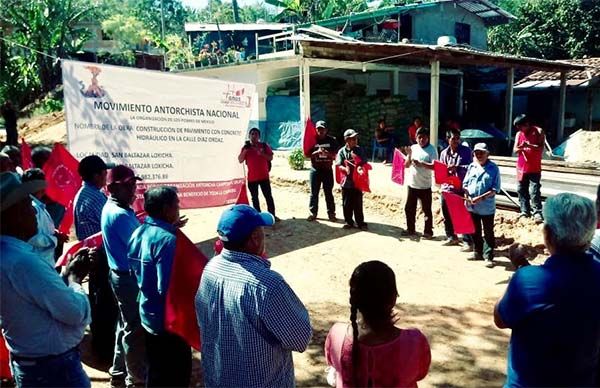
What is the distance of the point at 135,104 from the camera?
582 centimetres

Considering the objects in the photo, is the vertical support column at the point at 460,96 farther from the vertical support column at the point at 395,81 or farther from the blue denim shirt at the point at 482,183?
the blue denim shirt at the point at 482,183

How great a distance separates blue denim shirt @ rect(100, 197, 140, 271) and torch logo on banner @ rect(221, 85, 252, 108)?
357 centimetres

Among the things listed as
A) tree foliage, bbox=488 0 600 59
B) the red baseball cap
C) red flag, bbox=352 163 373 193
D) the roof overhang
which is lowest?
red flag, bbox=352 163 373 193

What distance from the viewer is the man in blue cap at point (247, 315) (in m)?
2.14

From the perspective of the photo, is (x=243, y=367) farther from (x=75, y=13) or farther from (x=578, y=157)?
(x=75, y=13)

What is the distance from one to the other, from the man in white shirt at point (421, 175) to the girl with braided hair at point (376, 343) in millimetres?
5795

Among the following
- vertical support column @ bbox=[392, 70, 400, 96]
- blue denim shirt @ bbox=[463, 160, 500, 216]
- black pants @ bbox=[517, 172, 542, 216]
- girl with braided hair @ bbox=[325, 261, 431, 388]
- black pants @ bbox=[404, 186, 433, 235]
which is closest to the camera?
girl with braided hair @ bbox=[325, 261, 431, 388]

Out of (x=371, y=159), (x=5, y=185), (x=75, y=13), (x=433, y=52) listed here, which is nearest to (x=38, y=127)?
(x=75, y=13)

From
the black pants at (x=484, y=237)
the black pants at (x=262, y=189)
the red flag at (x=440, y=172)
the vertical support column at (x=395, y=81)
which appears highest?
the vertical support column at (x=395, y=81)

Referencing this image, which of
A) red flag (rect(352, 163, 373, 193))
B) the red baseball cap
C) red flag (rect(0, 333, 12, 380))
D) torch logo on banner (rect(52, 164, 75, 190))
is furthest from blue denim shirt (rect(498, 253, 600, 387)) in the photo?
red flag (rect(352, 163, 373, 193))

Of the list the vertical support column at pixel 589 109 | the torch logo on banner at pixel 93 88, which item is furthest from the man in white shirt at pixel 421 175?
the vertical support column at pixel 589 109

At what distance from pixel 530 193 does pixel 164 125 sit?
603 cm

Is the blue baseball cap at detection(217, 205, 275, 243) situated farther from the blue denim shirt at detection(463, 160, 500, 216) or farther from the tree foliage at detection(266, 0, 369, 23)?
the tree foliage at detection(266, 0, 369, 23)

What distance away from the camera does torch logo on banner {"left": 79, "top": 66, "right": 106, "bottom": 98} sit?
5.35m
